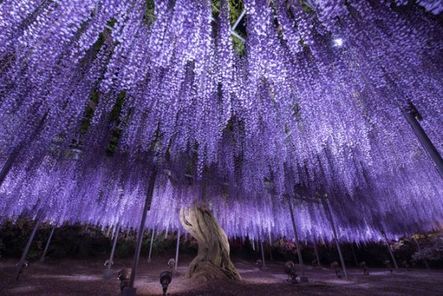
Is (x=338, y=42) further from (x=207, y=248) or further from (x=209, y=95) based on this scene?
(x=207, y=248)

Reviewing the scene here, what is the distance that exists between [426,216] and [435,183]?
16.8 feet

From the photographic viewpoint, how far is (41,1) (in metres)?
3.32

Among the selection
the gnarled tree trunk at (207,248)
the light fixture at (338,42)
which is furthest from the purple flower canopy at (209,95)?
the gnarled tree trunk at (207,248)

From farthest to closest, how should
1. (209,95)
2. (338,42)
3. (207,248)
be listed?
(207,248) → (209,95) → (338,42)

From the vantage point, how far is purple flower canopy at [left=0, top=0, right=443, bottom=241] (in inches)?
134

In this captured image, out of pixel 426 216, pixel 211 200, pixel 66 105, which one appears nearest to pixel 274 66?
pixel 66 105

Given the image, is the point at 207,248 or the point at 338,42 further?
the point at 207,248

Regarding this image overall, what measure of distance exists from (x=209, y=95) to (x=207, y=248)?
4.82 metres

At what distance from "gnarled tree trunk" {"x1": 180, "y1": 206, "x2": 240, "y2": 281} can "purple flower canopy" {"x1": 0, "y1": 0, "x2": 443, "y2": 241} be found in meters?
0.56

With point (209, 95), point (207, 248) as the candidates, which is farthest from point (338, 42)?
point (207, 248)

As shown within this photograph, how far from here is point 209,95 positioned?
14.6 ft

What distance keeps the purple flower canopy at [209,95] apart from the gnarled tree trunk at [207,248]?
0.56m

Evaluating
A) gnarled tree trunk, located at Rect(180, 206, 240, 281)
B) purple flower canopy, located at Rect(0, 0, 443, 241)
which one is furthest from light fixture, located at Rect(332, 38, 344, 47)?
gnarled tree trunk, located at Rect(180, 206, 240, 281)

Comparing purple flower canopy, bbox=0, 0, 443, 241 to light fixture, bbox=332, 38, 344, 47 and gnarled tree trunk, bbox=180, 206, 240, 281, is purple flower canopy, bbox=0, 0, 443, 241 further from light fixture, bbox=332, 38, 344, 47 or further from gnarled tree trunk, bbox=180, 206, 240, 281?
gnarled tree trunk, bbox=180, 206, 240, 281
